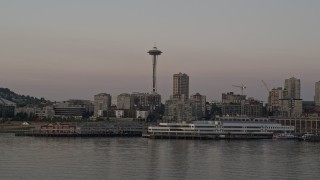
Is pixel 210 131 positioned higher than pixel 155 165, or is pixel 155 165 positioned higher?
pixel 210 131

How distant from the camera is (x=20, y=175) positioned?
868 inches

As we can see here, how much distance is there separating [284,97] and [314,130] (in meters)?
36.5

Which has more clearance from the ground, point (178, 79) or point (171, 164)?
point (178, 79)

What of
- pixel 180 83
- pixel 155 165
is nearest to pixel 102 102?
pixel 180 83

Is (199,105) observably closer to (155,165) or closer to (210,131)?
(210,131)

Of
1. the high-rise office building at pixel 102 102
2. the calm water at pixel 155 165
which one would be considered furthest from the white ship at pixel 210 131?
the high-rise office building at pixel 102 102

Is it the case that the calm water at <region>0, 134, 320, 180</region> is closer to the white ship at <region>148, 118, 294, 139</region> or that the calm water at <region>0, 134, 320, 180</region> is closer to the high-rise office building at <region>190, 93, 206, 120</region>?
the white ship at <region>148, 118, 294, 139</region>

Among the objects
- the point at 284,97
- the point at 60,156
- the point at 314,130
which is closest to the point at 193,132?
the point at 314,130

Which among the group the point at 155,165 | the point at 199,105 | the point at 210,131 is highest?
the point at 199,105

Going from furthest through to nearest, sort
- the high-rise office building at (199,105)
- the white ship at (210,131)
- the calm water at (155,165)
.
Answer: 1. the high-rise office building at (199,105)
2. the white ship at (210,131)
3. the calm water at (155,165)

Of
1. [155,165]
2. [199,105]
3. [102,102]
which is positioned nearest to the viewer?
[155,165]

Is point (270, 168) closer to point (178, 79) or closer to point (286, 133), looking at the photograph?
point (286, 133)

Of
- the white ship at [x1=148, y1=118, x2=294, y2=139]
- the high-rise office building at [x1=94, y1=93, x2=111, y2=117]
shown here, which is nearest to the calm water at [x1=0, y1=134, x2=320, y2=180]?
the white ship at [x1=148, y1=118, x2=294, y2=139]

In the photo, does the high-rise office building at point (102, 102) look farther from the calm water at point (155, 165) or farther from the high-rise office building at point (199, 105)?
the calm water at point (155, 165)
